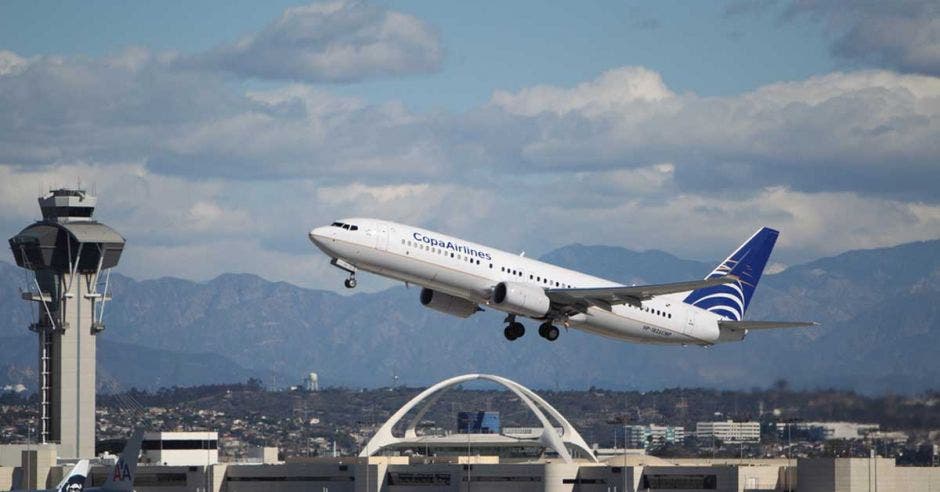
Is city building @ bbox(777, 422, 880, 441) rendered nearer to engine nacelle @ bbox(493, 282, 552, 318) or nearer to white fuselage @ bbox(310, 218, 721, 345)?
white fuselage @ bbox(310, 218, 721, 345)

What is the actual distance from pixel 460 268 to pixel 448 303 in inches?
187

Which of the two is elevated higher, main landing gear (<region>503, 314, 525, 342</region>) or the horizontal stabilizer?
the horizontal stabilizer

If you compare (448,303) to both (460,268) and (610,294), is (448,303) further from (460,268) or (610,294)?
(610,294)

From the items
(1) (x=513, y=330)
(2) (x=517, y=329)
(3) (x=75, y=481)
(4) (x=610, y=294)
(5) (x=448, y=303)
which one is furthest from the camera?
(3) (x=75, y=481)

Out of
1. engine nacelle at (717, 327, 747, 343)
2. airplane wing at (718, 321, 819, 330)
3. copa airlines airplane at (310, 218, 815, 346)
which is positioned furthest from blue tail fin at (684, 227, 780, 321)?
airplane wing at (718, 321, 819, 330)

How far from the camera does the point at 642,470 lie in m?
151

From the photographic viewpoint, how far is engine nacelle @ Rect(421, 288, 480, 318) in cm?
9469

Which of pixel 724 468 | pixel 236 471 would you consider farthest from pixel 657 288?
pixel 236 471

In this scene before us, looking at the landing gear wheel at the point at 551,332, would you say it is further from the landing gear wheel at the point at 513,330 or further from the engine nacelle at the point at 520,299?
the engine nacelle at the point at 520,299

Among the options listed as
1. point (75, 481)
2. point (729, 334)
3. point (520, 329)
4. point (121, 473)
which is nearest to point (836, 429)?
point (729, 334)

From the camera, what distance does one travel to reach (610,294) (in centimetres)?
9344

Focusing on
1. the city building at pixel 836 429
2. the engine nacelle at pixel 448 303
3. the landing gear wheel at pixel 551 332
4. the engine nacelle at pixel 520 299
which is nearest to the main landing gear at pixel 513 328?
the landing gear wheel at pixel 551 332

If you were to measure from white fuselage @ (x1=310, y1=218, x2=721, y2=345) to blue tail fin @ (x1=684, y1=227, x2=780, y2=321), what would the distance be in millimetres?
6773

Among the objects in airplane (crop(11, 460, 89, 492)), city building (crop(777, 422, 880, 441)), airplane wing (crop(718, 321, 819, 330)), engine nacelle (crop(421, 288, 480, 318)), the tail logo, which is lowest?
airplane (crop(11, 460, 89, 492))
